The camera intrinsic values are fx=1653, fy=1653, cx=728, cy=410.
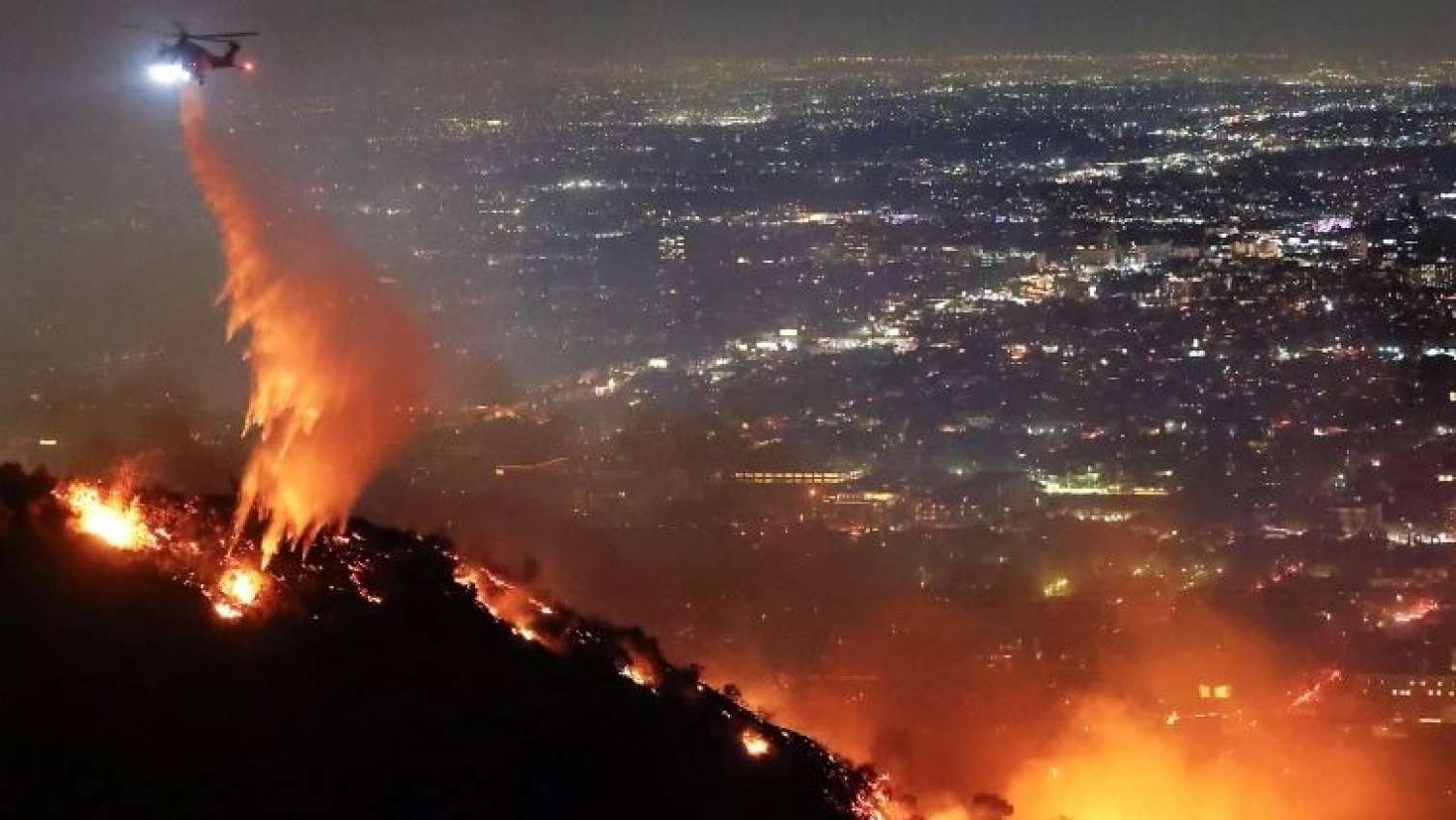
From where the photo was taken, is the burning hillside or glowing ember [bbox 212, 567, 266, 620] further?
glowing ember [bbox 212, 567, 266, 620]

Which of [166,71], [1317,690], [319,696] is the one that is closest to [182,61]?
[166,71]

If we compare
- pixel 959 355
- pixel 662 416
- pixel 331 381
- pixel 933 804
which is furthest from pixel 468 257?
pixel 933 804

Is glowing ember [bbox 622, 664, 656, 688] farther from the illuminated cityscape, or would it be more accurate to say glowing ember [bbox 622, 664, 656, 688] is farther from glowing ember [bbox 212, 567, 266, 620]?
glowing ember [bbox 212, 567, 266, 620]

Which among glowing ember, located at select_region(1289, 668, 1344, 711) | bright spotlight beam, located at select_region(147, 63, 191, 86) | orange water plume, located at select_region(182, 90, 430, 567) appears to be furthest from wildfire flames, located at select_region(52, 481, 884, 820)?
glowing ember, located at select_region(1289, 668, 1344, 711)

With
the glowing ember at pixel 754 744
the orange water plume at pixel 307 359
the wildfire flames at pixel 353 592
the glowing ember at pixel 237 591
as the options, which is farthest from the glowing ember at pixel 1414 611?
the glowing ember at pixel 237 591

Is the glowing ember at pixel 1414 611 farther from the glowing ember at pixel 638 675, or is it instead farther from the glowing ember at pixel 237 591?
the glowing ember at pixel 237 591

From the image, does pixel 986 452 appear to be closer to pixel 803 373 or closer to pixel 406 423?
pixel 803 373
